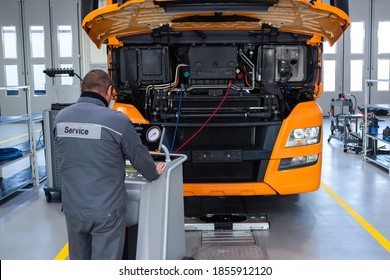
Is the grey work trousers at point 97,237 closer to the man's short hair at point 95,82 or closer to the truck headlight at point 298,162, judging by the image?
the man's short hair at point 95,82

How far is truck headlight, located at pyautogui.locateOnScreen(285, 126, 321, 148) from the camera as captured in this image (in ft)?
15.8

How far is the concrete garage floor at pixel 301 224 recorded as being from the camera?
14.1ft

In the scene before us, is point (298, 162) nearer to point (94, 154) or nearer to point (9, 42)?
point (94, 154)

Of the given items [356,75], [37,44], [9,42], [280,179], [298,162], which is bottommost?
[280,179]

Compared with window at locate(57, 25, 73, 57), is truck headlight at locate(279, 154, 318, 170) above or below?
below

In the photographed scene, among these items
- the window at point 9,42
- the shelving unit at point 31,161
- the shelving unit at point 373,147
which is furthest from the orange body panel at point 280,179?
the window at point 9,42

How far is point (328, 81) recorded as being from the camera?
17.1 meters

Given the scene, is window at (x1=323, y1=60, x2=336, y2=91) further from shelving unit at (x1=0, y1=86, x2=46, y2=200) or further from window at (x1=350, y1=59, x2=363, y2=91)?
shelving unit at (x1=0, y1=86, x2=46, y2=200)

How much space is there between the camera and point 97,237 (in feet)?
9.46

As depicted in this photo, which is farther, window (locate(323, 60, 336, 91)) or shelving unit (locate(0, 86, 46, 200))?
window (locate(323, 60, 336, 91))

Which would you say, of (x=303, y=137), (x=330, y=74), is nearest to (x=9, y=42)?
(x=330, y=74)

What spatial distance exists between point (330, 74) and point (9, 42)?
11990 millimetres

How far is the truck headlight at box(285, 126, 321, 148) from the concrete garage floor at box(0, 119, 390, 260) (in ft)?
3.05

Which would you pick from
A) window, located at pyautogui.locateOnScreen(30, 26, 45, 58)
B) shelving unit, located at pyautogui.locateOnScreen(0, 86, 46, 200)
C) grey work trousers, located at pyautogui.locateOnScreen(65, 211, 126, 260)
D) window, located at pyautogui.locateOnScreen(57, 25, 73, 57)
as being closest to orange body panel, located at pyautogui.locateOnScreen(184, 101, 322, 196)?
grey work trousers, located at pyautogui.locateOnScreen(65, 211, 126, 260)
